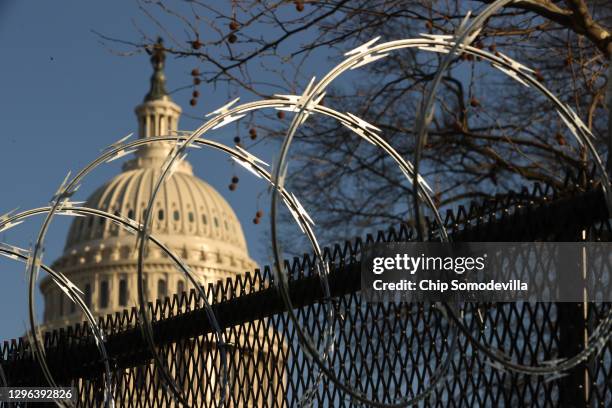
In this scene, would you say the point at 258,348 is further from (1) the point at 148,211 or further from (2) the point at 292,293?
(1) the point at 148,211

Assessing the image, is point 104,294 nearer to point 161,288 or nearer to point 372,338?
point 161,288

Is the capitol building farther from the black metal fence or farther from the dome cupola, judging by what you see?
the black metal fence

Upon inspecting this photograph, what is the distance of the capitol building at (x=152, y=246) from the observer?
443ft

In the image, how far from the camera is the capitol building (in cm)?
13488

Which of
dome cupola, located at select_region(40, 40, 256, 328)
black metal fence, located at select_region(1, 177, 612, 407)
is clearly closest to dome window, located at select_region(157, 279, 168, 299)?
dome cupola, located at select_region(40, 40, 256, 328)

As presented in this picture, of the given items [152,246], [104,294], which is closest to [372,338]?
[152,246]

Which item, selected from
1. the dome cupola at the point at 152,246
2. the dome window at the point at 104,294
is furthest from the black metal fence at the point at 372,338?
the dome window at the point at 104,294

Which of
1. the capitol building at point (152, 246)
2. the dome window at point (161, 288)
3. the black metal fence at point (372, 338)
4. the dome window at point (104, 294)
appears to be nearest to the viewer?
the black metal fence at point (372, 338)

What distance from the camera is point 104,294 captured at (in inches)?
5497

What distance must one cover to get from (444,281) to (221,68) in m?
8.04

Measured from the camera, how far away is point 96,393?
15.4 m

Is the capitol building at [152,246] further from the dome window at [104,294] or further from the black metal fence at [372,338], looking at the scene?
the black metal fence at [372,338]

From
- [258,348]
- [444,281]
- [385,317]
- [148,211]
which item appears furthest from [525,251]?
[258,348]

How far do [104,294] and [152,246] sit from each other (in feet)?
34.5
